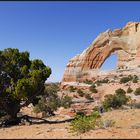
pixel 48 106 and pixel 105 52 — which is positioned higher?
pixel 105 52

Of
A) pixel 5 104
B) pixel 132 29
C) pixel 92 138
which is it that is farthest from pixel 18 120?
pixel 132 29

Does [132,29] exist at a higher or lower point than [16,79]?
higher

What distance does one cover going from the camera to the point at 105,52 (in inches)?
3243

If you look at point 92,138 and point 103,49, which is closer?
point 92,138

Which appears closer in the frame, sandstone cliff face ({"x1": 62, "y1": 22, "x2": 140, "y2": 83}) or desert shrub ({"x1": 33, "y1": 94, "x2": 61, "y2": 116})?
desert shrub ({"x1": 33, "y1": 94, "x2": 61, "y2": 116})

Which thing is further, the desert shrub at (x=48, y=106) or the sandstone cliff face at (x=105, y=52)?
the sandstone cliff face at (x=105, y=52)

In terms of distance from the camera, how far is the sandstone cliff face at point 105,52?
8000 cm

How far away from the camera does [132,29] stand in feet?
269

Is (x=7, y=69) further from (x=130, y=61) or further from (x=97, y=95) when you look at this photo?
(x=130, y=61)

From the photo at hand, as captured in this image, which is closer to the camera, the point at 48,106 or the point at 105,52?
the point at 48,106

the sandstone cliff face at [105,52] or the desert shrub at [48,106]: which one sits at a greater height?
the sandstone cliff face at [105,52]

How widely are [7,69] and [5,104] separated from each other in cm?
229

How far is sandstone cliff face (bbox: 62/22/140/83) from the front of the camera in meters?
80.0

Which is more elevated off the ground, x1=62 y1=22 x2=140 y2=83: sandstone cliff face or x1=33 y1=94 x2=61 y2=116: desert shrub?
x1=62 y1=22 x2=140 y2=83: sandstone cliff face
